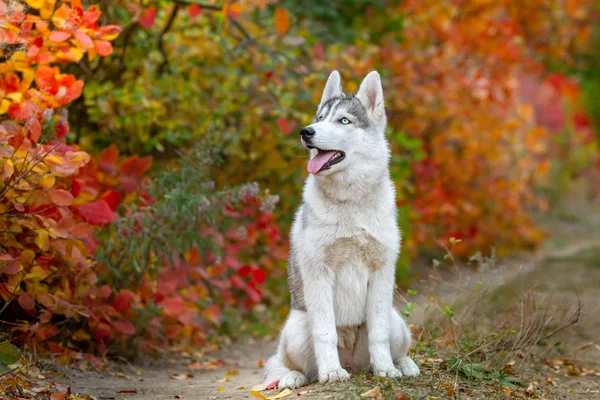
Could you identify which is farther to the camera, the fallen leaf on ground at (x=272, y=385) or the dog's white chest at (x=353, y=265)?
the fallen leaf on ground at (x=272, y=385)

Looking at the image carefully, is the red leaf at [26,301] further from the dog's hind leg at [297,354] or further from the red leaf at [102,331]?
the dog's hind leg at [297,354]

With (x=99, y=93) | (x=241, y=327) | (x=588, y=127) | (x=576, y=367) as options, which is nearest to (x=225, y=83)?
(x=99, y=93)

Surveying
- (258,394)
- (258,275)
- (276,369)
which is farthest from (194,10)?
(258,394)

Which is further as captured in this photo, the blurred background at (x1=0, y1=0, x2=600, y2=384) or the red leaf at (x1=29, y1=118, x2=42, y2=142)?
the blurred background at (x1=0, y1=0, x2=600, y2=384)

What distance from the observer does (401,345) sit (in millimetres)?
4684

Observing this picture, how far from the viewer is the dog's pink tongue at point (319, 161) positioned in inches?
174

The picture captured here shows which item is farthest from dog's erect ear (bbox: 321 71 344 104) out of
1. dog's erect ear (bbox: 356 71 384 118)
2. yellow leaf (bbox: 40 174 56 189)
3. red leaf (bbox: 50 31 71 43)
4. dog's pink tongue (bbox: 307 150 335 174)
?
yellow leaf (bbox: 40 174 56 189)

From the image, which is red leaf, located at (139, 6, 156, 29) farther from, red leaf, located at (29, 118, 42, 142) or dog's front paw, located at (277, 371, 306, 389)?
dog's front paw, located at (277, 371, 306, 389)

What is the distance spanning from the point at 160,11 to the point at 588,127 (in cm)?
1900

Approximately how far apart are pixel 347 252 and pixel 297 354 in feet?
2.38

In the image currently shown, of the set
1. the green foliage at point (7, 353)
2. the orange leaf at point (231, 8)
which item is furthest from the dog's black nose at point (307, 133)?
the orange leaf at point (231, 8)

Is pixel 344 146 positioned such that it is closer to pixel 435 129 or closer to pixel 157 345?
pixel 157 345

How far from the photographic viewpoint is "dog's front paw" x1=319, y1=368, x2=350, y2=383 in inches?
170

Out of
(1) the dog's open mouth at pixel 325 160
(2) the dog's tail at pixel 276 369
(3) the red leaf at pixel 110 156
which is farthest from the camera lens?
(3) the red leaf at pixel 110 156
